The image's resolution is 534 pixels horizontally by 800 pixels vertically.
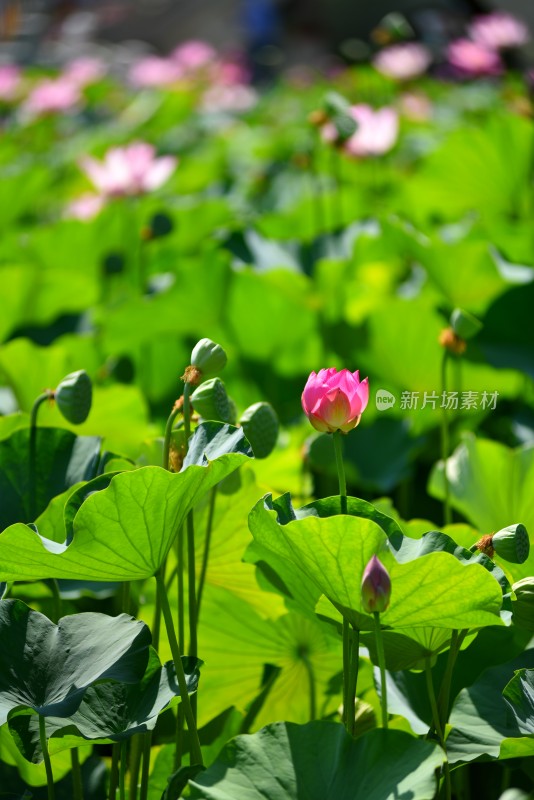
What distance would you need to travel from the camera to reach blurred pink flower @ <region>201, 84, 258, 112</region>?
4180mm

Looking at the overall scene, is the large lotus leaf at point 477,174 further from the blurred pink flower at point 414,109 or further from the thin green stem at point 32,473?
the thin green stem at point 32,473

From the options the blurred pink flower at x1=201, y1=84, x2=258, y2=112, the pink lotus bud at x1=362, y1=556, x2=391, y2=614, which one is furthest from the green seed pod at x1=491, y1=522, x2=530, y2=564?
the blurred pink flower at x1=201, y1=84, x2=258, y2=112

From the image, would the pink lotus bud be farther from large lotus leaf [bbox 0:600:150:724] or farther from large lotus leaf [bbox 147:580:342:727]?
large lotus leaf [bbox 147:580:342:727]

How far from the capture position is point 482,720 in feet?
2.31

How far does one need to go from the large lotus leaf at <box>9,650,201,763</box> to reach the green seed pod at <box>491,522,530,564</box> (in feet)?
0.63

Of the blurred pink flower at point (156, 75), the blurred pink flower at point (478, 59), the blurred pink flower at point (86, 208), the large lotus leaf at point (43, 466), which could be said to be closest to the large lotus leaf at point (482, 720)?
the large lotus leaf at point (43, 466)

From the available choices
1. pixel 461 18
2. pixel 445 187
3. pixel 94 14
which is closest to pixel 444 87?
pixel 461 18

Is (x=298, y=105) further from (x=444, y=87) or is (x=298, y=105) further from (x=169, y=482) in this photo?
(x=169, y=482)

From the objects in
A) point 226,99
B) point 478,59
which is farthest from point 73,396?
point 226,99

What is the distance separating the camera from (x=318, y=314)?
57.6 inches

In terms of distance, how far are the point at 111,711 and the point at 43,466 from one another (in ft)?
0.80

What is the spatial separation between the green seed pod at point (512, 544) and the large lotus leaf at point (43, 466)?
13.0 inches

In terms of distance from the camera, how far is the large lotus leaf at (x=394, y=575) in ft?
1.99

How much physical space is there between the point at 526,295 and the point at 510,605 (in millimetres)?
810
